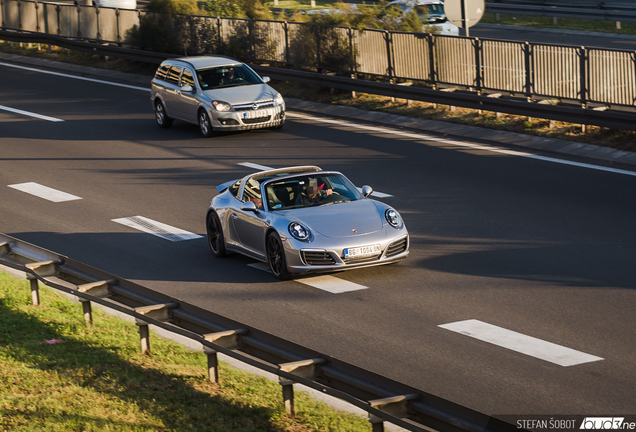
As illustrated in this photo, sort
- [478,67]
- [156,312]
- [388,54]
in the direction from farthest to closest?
1. [388,54]
2. [478,67]
3. [156,312]

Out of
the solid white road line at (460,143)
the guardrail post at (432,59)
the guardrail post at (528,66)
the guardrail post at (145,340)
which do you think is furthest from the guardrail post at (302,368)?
the guardrail post at (432,59)

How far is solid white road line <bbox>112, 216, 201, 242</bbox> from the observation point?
13.5 m

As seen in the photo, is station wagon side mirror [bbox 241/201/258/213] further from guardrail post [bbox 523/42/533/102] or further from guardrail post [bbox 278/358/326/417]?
guardrail post [bbox 523/42/533/102]

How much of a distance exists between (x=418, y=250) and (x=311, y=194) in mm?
1648

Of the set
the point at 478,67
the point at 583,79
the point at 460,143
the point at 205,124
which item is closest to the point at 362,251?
the point at 460,143

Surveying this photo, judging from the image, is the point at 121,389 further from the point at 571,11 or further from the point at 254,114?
the point at 571,11

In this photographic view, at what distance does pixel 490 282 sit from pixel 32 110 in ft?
60.5

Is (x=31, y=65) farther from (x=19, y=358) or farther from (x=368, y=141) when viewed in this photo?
(x=19, y=358)

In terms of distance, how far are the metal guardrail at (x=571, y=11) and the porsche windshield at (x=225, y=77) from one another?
20795 millimetres

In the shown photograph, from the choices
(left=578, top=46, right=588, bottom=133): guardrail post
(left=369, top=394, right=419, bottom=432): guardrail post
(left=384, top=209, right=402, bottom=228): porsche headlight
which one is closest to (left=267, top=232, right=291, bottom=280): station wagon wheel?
(left=384, top=209, right=402, bottom=228): porsche headlight

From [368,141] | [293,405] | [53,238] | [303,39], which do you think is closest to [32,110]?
[303,39]

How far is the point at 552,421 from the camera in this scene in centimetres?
614

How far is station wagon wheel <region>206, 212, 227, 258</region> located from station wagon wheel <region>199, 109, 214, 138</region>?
28.8 ft

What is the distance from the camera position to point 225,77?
876 inches
